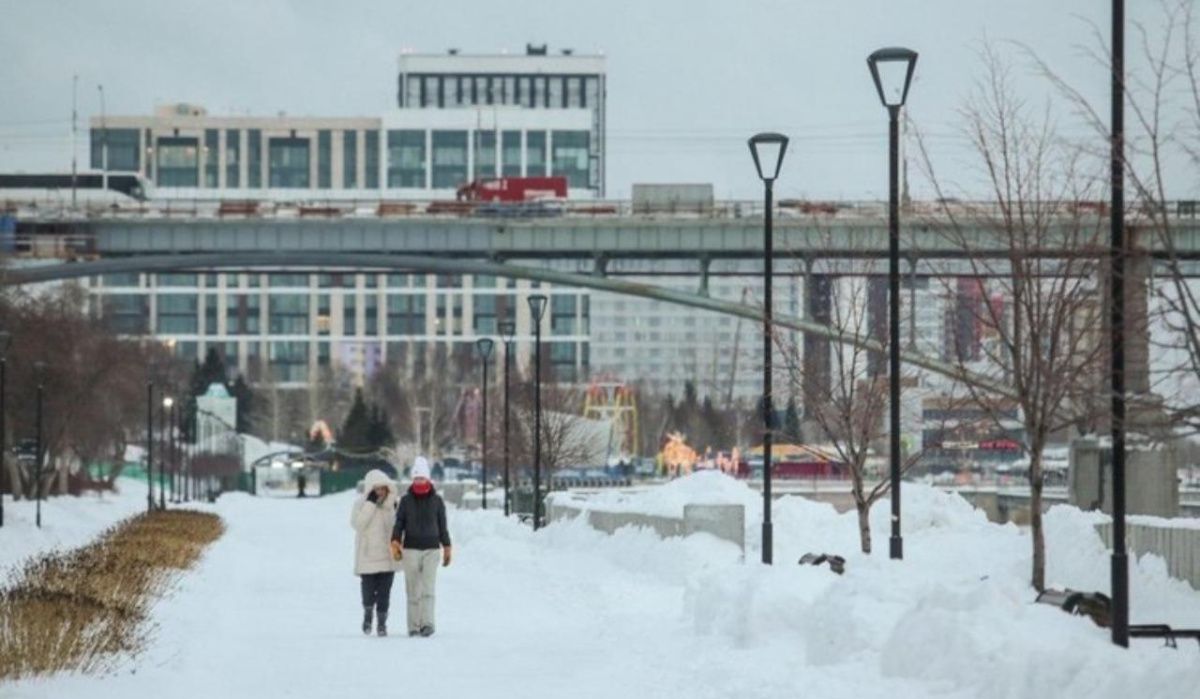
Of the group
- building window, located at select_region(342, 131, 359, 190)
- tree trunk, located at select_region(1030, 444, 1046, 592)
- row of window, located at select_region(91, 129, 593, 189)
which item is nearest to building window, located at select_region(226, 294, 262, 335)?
row of window, located at select_region(91, 129, 593, 189)

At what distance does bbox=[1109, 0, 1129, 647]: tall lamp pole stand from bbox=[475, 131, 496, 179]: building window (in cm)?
17744

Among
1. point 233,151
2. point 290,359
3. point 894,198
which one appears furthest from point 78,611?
point 233,151

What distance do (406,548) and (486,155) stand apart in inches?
6821

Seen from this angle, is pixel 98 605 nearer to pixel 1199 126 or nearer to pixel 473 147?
pixel 1199 126

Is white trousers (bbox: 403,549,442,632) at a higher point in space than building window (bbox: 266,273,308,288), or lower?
lower

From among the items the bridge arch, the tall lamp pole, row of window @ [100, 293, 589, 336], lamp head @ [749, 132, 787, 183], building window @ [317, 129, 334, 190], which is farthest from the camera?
building window @ [317, 129, 334, 190]

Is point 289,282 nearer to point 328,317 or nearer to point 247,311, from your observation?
point 247,311

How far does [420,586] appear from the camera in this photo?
20500 millimetres

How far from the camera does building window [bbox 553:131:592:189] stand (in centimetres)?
19150

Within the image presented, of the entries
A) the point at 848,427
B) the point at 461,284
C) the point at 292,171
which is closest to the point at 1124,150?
the point at 848,427

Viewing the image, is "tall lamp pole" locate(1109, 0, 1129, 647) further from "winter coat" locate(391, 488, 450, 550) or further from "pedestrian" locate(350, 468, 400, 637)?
"pedestrian" locate(350, 468, 400, 637)

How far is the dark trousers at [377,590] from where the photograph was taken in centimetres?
2062

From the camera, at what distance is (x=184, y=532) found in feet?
145

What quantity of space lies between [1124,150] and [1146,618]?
616 cm
